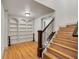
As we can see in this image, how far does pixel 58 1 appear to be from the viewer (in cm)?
447

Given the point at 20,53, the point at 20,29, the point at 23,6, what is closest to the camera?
the point at 20,53

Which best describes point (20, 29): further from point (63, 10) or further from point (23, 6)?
point (63, 10)

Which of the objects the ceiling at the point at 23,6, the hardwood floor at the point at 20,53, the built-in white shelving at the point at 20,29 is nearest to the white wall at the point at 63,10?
the ceiling at the point at 23,6

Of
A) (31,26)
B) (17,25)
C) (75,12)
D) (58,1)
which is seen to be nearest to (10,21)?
(17,25)

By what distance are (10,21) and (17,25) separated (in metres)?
0.74

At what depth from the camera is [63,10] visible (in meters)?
4.42

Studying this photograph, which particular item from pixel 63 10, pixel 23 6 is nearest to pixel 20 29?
pixel 23 6

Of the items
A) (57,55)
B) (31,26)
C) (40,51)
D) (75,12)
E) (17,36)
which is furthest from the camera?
(31,26)

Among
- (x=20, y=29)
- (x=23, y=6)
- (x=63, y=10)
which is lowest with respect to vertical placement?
(x=20, y=29)

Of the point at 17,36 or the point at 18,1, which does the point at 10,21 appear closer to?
the point at 17,36

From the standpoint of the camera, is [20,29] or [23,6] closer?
[23,6]

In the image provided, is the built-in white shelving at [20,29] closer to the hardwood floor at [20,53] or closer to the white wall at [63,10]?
the hardwood floor at [20,53]

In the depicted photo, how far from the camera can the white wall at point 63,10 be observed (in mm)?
4090

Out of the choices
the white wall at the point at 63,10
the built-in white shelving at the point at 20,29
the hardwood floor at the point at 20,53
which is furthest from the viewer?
the built-in white shelving at the point at 20,29
